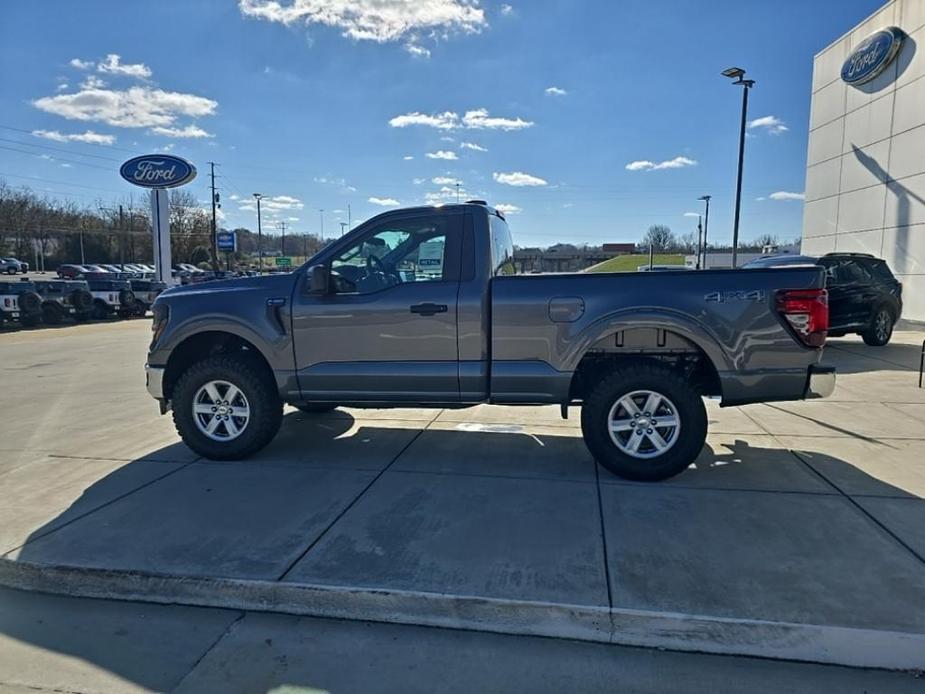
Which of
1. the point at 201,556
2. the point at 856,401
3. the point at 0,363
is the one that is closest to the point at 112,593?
the point at 201,556

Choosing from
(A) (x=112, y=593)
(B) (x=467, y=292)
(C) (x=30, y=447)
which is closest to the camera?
(A) (x=112, y=593)

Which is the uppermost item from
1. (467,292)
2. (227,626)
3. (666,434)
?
(467,292)

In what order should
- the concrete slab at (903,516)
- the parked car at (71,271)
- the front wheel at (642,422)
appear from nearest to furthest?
1. the concrete slab at (903,516)
2. the front wheel at (642,422)
3. the parked car at (71,271)

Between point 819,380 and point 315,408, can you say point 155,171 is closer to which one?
point 315,408

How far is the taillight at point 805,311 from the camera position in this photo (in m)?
4.49

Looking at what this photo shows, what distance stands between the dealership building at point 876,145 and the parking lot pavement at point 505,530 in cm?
1448

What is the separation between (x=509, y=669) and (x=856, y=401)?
686 cm

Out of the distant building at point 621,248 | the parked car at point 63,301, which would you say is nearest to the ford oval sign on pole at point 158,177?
the parked car at point 63,301

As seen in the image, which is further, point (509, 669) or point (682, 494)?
point (682, 494)

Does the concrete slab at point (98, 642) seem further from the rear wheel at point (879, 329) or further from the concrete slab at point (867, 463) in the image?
the rear wheel at point (879, 329)

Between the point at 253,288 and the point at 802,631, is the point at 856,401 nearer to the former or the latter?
the point at 802,631

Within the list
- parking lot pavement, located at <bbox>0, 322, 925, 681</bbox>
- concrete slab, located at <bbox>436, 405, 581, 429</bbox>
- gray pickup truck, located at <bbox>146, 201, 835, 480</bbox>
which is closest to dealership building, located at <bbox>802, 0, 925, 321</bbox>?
parking lot pavement, located at <bbox>0, 322, 925, 681</bbox>

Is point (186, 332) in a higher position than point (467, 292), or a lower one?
lower

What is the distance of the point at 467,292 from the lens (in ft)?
16.2
